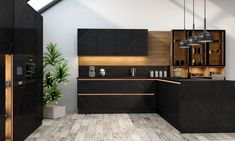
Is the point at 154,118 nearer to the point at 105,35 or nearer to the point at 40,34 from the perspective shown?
the point at 105,35

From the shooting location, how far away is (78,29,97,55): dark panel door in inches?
338

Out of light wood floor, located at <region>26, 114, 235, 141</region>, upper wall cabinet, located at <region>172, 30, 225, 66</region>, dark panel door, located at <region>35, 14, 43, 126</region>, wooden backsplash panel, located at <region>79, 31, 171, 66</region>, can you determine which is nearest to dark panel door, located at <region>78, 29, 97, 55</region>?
wooden backsplash panel, located at <region>79, 31, 171, 66</region>

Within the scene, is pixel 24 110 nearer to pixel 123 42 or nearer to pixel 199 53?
pixel 123 42

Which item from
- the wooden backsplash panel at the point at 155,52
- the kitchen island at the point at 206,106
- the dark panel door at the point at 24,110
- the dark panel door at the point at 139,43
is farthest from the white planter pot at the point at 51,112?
the kitchen island at the point at 206,106

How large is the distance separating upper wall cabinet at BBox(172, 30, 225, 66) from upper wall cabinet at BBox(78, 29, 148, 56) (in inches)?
36.4

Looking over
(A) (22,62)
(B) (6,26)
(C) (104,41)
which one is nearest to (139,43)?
(C) (104,41)

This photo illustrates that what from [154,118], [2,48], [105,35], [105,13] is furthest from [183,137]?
[105,13]

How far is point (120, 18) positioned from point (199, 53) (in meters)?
2.59

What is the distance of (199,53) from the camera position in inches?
350

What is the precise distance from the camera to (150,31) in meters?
9.12

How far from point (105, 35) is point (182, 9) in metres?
→ 2.57

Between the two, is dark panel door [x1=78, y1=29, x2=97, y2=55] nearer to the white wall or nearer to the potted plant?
the white wall

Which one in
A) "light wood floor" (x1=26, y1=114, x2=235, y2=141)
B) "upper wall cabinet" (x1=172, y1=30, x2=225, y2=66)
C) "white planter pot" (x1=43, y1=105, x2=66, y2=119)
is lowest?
"light wood floor" (x1=26, y1=114, x2=235, y2=141)

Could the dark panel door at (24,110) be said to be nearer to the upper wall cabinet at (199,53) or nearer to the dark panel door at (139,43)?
the dark panel door at (139,43)
